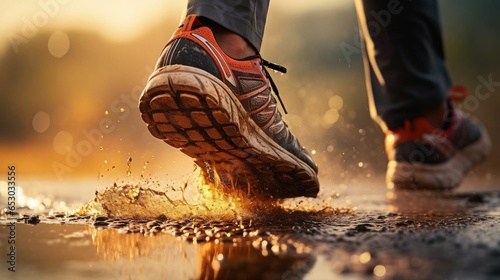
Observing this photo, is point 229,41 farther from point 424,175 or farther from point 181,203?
point 424,175

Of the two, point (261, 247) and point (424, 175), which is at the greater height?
point (424, 175)

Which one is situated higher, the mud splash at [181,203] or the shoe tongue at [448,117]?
the shoe tongue at [448,117]

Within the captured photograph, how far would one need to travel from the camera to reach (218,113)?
1.69m

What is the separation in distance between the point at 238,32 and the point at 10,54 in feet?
38.3

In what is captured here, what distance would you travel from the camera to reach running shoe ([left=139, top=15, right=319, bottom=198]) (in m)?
1.69

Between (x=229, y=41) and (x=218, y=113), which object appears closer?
(x=218, y=113)

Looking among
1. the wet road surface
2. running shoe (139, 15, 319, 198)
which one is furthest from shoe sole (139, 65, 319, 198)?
the wet road surface

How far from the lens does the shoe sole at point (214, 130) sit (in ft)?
5.49

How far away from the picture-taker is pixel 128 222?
179cm

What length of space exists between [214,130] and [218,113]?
7cm

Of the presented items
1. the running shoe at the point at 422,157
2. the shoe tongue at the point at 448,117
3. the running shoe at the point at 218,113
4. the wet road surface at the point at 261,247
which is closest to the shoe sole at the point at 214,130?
the running shoe at the point at 218,113

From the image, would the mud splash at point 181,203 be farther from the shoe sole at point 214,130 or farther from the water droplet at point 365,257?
the water droplet at point 365,257

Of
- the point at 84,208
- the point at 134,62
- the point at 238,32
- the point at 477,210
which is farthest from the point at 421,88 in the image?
the point at 134,62

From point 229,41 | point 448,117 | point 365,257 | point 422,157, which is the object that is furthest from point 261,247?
point 448,117
